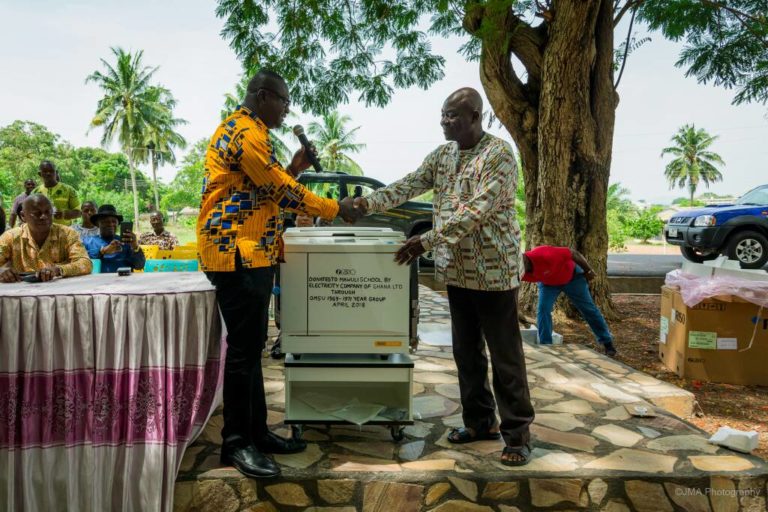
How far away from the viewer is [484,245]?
2834 mm

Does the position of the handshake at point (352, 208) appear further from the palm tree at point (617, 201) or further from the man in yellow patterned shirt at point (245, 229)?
the palm tree at point (617, 201)

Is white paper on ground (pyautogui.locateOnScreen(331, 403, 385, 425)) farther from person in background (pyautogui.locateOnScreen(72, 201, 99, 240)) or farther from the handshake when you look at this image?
person in background (pyautogui.locateOnScreen(72, 201, 99, 240))

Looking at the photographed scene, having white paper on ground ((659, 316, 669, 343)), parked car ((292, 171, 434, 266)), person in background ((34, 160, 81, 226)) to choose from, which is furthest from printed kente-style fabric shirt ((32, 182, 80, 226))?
white paper on ground ((659, 316, 669, 343))

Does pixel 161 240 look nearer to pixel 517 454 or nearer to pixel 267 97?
pixel 267 97

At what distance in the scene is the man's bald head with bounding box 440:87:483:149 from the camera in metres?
2.83

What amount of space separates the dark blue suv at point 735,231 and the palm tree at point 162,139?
31821 millimetres

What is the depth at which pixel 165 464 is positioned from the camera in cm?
267

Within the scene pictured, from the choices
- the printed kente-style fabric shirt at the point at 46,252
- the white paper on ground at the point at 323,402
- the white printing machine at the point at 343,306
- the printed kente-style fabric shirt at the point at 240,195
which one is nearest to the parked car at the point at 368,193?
the printed kente-style fabric shirt at the point at 46,252

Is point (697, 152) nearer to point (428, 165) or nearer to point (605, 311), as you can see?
point (605, 311)

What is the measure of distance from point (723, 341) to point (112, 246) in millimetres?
5628

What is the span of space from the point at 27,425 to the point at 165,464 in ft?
2.20

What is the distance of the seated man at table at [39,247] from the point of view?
342cm

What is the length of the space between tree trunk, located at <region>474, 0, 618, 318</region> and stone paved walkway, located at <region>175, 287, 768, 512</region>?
426 centimetres

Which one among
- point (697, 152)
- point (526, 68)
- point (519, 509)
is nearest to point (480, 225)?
point (519, 509)
